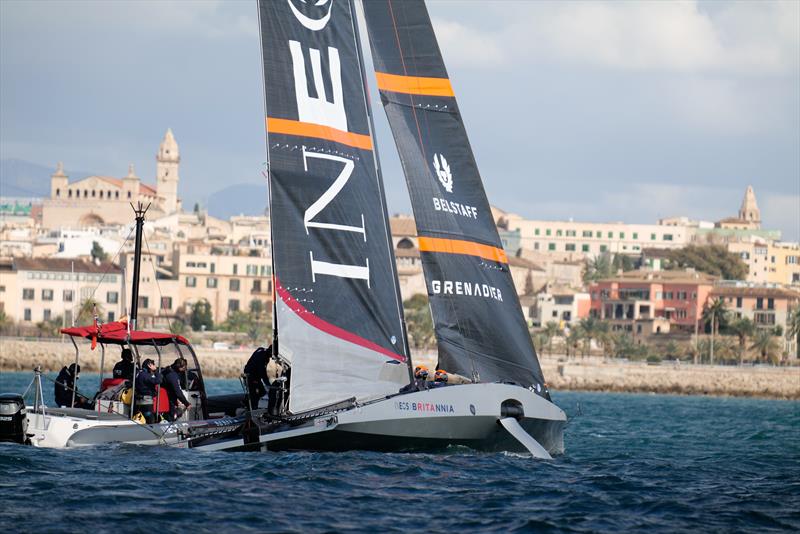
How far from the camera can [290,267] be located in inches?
775

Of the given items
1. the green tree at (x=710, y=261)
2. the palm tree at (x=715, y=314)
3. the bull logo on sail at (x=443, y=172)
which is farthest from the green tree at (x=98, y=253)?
the bull logo on sail at (x=443, y=172)

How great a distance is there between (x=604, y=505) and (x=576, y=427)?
21228 mm

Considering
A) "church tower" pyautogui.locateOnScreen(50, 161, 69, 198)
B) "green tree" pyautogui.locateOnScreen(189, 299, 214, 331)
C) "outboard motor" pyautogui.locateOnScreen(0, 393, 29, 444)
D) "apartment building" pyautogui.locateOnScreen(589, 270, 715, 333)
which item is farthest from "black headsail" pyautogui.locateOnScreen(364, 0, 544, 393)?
"church tower" pyautogui.locateOnScreen(50, 161, 69, 198)

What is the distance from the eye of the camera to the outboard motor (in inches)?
760

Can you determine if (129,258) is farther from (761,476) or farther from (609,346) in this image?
(761,476)

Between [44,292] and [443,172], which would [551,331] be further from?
[443,172]

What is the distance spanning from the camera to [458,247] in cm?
2225

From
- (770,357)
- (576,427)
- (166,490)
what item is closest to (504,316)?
(166,490)

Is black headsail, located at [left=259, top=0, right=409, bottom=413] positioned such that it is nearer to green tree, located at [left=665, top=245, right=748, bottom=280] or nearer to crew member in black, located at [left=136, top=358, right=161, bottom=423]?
crew member in black, located at [left=136, top=358, right=161, bottom=423]

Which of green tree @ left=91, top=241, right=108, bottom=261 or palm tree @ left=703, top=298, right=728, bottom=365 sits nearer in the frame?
palm tree @ left=703, top=298, right=728, bottom=365

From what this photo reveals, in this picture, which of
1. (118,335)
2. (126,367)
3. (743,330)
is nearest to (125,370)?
(126,367)

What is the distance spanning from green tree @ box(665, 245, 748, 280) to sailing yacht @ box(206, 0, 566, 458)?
12681 cm

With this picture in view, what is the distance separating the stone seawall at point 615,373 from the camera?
8244cm

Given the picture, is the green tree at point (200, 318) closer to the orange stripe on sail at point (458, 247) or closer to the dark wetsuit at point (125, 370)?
the orange stripe on sail at point (458, 247)
